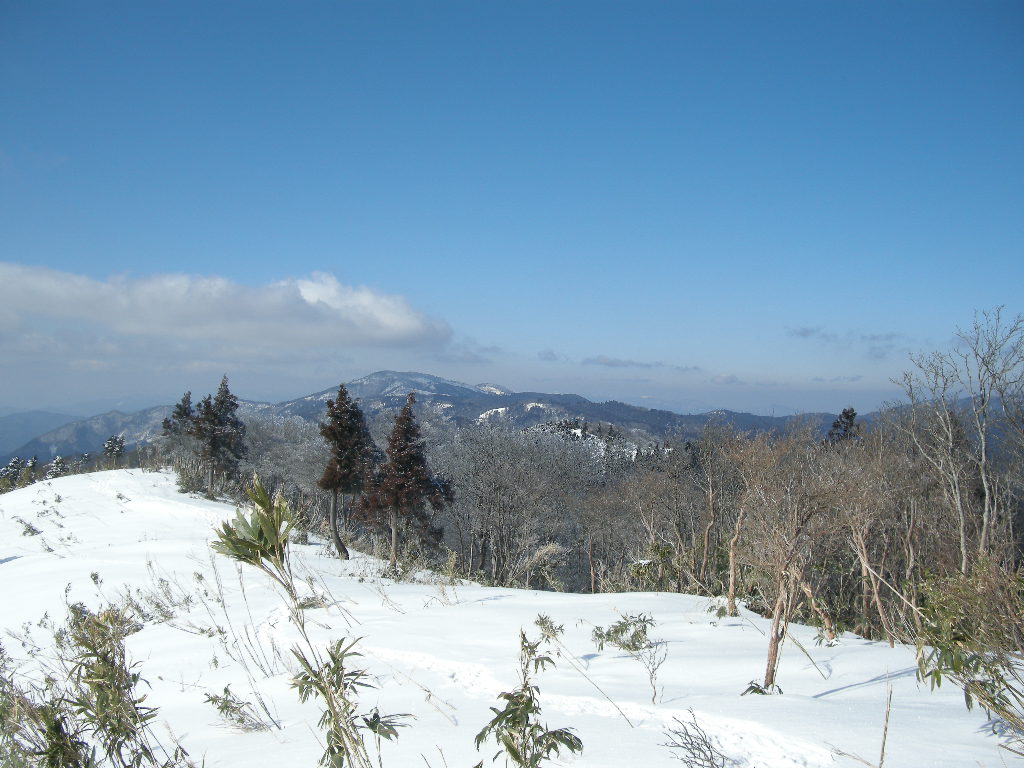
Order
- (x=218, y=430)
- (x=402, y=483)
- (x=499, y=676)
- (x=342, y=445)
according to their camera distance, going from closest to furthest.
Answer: (x=499, y=676), (x=342, y=445), (x=402, y=483), (x=218, y=430)

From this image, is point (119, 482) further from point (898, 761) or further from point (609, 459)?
point (609, 459)

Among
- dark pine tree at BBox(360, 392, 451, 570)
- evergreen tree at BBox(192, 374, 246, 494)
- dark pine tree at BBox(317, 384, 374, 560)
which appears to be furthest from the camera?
evergreen tree at BBox(192, 374, 246, 494)

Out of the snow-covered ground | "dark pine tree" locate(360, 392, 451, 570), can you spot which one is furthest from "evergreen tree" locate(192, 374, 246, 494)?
the snow-covered ground

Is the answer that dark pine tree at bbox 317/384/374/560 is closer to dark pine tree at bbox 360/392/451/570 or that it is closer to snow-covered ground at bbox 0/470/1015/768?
dark pine tree at bbox 360/392/451/570

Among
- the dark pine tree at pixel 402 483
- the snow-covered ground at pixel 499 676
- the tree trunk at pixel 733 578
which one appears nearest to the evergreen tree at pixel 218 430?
the dark pine tree at pixel 402 483

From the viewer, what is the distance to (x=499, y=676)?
4605mm

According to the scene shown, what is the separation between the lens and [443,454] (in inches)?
1580

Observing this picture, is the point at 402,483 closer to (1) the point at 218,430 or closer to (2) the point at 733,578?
(1) the point at 218,430

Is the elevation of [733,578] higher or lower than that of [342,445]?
lower

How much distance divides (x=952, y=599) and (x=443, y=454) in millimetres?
37923

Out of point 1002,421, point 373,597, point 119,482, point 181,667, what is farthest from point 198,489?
point 1002,421

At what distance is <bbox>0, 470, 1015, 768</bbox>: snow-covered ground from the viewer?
3062mm

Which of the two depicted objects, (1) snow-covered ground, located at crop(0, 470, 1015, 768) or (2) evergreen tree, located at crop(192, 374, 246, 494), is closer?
(1) snow-covered ground, located at crop(0, 470, 1015, 768)

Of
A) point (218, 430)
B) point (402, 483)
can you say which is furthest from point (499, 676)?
point (218, 430)
